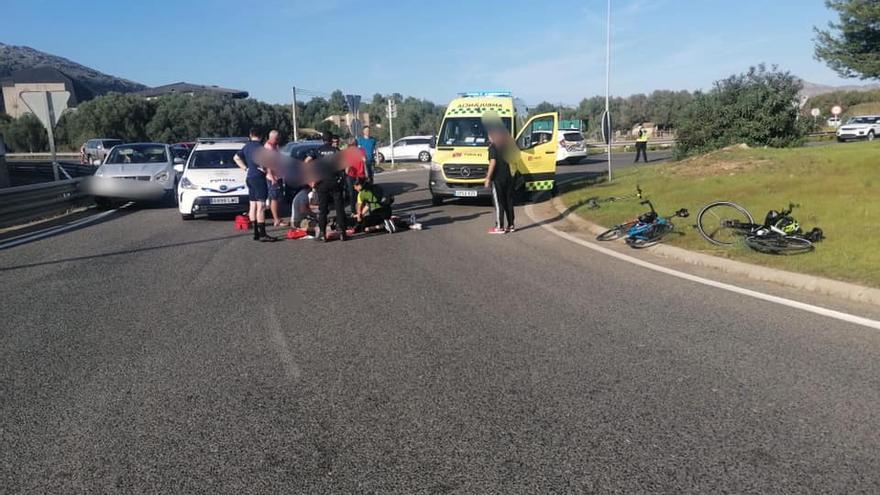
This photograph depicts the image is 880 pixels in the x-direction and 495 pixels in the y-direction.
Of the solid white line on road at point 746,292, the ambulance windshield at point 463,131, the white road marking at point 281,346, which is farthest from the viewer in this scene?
the ambulance windshield at point 463,131

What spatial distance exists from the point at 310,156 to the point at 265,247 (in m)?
1.86

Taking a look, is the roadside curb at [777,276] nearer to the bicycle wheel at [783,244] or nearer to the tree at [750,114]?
the bicycle wheel at [783,244]

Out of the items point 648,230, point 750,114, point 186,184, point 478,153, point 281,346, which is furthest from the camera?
point 750,114

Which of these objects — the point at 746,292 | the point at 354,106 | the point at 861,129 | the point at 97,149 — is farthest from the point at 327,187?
the point at 861,129

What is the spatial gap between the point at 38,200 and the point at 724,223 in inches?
563

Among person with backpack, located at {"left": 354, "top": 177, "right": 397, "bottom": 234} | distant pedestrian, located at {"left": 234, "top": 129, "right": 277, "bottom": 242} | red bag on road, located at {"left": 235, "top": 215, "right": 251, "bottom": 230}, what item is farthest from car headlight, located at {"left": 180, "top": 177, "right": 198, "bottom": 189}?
person with backpack, located at {"left": 354, "top": 177, "right": 397, "bottom": 234}

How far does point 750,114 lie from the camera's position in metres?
24.8

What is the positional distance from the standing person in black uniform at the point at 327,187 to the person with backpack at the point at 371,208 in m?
0.59

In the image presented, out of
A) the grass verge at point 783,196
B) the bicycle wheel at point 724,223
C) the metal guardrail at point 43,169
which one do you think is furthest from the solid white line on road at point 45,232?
the metal guardrail at point 43,169

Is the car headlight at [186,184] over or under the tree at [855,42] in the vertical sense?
under

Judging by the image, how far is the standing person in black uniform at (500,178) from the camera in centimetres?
1154

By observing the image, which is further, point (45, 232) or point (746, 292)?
point (45, 232)

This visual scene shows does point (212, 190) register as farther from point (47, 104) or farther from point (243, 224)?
point (47, 104)

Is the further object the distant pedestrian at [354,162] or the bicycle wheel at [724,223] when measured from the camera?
the distant pedestrian at [354,162]
